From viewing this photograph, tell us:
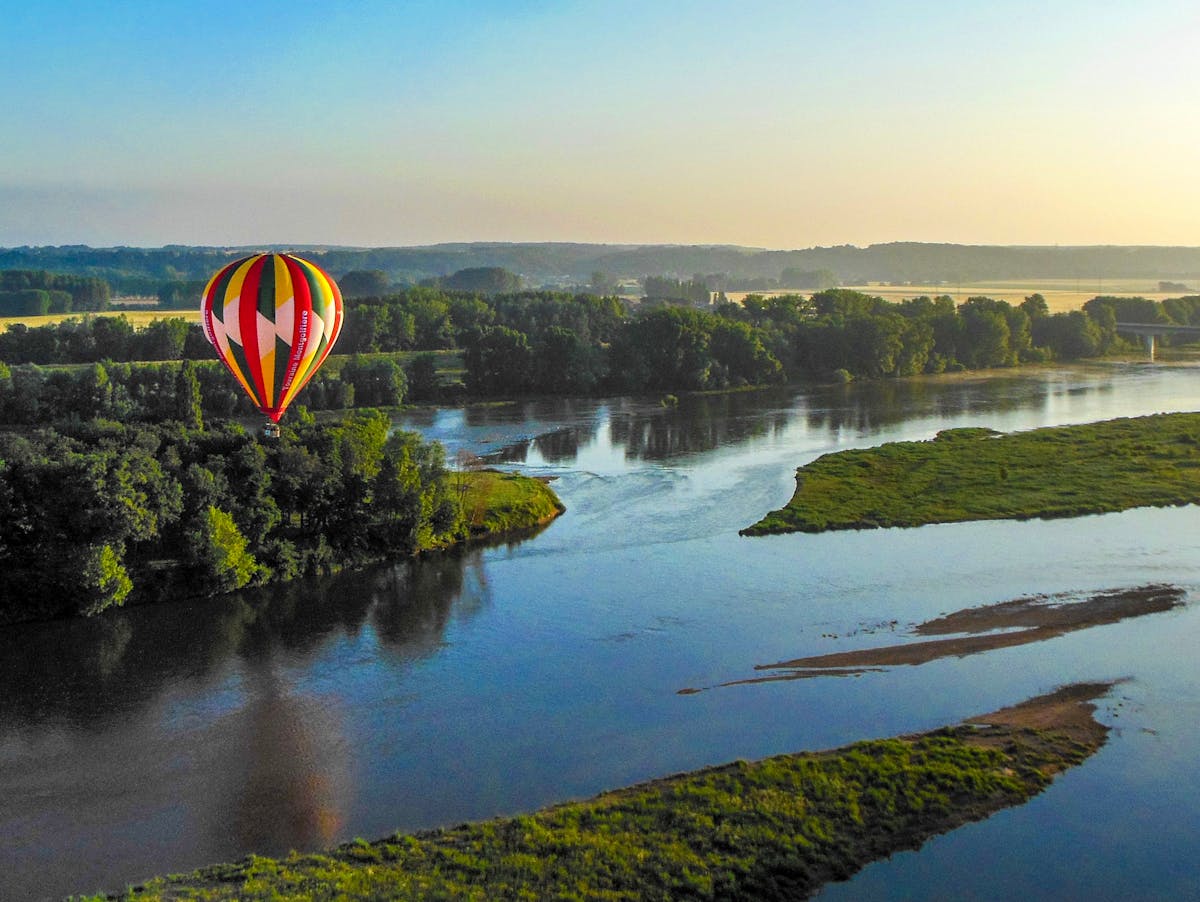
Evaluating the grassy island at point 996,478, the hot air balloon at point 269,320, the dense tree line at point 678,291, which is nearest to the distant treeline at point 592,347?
the grassy island at point 996,478

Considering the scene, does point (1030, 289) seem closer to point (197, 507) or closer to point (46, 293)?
point (46, 293)

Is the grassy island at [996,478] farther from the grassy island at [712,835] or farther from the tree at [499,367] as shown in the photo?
Result: the tree at [499,367]

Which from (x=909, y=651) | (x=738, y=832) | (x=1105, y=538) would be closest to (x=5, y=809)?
(x=738, y=832)

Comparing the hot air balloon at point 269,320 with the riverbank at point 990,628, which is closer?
the riverbank at point 990,628

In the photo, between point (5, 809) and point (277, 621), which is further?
point (277, 621)

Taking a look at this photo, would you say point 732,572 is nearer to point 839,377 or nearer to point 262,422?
point 262,422

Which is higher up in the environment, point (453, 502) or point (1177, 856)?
point (453, 502)

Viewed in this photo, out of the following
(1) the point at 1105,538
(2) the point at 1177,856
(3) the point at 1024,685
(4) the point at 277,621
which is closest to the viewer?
(2) the point at 1177,856
